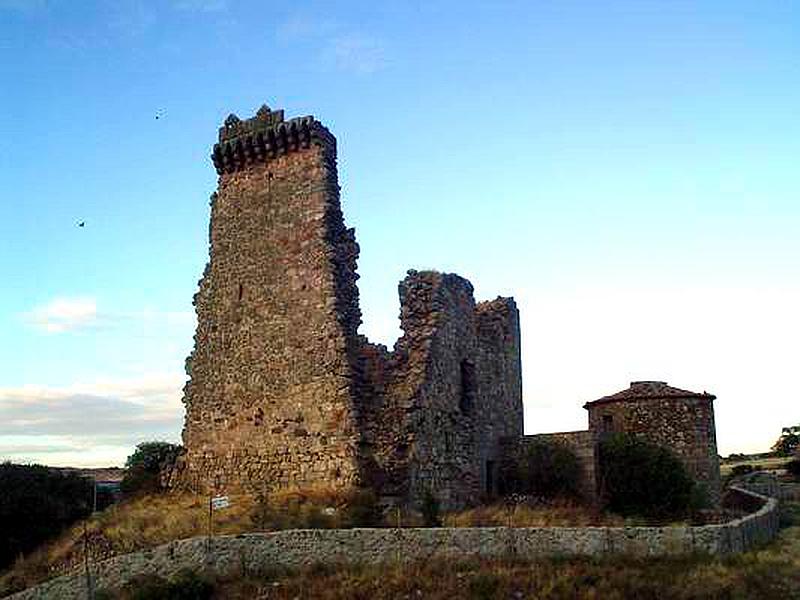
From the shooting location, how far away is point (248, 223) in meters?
23.8

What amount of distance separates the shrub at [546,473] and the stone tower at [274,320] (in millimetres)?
6109

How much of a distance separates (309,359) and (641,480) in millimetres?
9557

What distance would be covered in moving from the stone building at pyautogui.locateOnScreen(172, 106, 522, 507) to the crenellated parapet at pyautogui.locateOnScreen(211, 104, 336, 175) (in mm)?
43

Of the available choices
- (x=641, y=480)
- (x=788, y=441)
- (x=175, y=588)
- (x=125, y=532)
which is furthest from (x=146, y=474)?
(x=788, y=441)

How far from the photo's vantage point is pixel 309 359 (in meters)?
21.4

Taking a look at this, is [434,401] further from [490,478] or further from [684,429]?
[684,429]

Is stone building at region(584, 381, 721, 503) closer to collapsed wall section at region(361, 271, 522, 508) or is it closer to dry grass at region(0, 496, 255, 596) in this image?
collapsed wall section at region(361, 271, 522, 508)

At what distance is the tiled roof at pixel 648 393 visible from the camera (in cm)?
2798

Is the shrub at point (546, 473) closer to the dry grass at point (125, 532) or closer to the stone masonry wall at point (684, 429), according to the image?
the stone masonry wall at point (684, 429)

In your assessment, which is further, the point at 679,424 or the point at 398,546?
the point at 679,424

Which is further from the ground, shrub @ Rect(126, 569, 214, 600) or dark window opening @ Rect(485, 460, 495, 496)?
dark window opening @ Rect(485, 460, 495, 496)

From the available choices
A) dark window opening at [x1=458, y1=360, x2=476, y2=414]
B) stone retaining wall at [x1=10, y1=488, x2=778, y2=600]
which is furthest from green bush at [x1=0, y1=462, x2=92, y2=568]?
dark window opening at [x1=458, y1=360, x2=476, y2=414]

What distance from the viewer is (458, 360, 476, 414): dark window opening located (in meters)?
24.0

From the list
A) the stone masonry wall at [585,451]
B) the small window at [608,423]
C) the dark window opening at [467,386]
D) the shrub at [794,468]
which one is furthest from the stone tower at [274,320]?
the shrub at [794,468]
